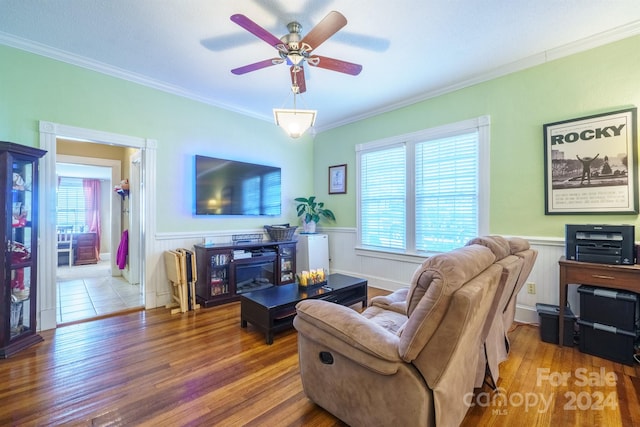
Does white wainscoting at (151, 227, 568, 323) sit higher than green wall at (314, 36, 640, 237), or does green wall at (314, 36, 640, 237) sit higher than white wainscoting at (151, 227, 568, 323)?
green wall at (314, 36, 640, 237)

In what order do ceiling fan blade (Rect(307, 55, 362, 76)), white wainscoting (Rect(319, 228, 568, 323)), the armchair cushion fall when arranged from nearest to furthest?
the armchair cushion, ceiling fan blade (Rect(307, 55, 362, 76)), white wainscoting (Rect(319, 228, 568, 323))

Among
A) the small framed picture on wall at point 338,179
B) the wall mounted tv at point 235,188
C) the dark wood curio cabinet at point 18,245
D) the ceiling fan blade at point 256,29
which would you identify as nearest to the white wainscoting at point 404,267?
the small framed picture on wall at point 338,179

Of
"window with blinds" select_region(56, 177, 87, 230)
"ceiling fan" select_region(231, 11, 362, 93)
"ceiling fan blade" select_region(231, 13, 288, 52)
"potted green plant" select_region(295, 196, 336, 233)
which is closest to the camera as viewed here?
"ceiling fan blade" select_region(231, 13, 288, 52)

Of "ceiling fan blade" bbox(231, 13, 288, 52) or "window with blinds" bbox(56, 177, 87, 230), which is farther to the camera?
"window with blinds" bbox(56, 177, 87, 230)

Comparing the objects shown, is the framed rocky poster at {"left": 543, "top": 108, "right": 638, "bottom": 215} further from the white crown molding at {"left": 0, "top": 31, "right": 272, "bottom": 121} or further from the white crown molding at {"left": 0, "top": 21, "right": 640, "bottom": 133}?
the white crown molding at {"left": 0, "top": 31, "right": 272, "bottom": 121}

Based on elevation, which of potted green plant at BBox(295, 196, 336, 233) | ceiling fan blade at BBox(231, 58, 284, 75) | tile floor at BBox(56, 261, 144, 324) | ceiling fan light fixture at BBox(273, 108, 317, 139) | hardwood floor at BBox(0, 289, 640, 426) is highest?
ceiling fan blade at BBox(231, 58, 284, 75)

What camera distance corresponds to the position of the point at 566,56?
2699 mm

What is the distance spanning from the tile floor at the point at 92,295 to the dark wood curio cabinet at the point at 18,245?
0.57 meters

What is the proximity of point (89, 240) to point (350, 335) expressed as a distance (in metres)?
7.68

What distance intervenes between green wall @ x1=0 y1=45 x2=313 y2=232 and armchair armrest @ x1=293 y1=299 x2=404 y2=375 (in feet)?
9.24

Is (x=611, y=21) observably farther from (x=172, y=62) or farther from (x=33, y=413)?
(x=33, y=413)

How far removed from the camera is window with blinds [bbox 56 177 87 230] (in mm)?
7203

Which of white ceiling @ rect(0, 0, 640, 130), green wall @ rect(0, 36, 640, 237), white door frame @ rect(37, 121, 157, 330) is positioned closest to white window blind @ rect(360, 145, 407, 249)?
green wall @ rect(0, 36, 640, 237)

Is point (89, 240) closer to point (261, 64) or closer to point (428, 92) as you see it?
point (261, 64)
